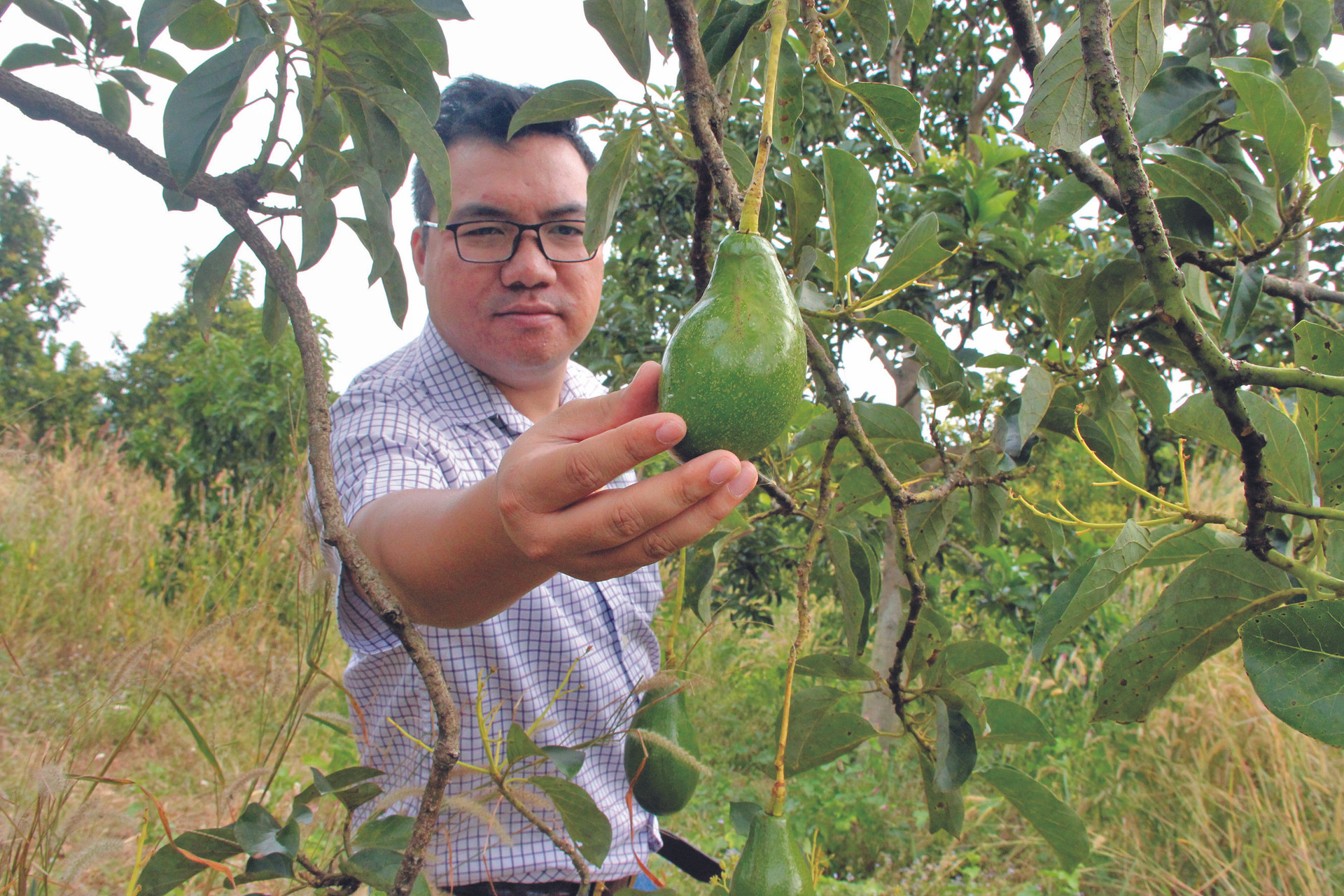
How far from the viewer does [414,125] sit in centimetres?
89

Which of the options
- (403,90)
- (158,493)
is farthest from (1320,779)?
(158,493)

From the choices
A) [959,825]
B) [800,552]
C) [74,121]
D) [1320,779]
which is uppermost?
[74,121]

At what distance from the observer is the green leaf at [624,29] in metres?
0.95

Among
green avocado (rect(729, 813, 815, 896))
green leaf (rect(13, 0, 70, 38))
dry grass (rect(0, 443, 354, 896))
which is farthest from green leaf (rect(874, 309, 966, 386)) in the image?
dry grass (rect(0, 443, 354, 896))

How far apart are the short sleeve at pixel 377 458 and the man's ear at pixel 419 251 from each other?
42 cm

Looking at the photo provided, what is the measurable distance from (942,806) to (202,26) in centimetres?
134

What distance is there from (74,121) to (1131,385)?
4.40ft

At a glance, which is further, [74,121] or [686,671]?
[686,671]

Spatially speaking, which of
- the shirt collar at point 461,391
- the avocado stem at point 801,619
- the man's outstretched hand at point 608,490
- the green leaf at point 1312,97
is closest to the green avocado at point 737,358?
the man's outstretched hand at point 608,490

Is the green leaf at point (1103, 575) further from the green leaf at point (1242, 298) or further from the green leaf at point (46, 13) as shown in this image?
the green leaf at point (46, 13)

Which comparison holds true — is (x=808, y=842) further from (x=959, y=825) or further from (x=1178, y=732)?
(x=959, y=825)

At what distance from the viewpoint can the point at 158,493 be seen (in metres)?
6.53

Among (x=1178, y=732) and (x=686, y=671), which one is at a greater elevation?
(x=686, y=671)

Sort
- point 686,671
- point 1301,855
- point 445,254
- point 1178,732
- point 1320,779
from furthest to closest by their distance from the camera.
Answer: point 1178,732 < point 1320,779 < point 1301,855 < point 445,254 < point 686,671
